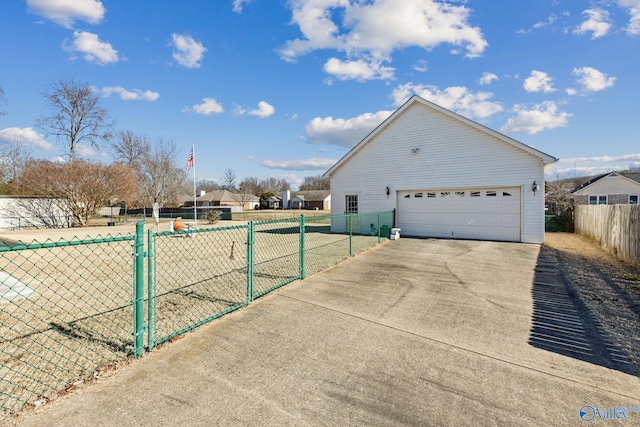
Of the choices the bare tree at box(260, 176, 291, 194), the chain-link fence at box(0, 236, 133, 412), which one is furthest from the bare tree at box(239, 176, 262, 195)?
the chain-link fence at box(0, 236, 133, 412)

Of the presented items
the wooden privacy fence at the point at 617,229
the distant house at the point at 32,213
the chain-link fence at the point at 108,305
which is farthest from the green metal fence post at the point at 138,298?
the distant house at the point at 32,213

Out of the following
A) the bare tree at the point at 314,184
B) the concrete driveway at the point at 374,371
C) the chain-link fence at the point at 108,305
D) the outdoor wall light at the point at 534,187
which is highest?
the bare tree at the point at 314,184

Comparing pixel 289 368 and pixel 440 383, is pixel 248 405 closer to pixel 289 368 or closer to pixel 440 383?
pixel 289 368

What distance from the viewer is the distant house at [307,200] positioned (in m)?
66.9

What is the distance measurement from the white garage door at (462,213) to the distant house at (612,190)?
20.6m

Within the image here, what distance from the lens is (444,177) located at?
13.6 m

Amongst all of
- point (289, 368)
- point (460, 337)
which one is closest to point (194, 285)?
point (289, 368)

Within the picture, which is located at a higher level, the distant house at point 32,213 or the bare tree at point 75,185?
the bare tree at point 75,185

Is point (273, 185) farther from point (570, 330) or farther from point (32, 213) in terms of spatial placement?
point (570, 330)

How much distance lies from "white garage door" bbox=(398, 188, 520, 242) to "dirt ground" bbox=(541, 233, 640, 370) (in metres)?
2.17

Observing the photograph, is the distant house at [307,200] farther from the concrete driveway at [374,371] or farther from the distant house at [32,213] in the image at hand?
the concrete driveway at [374,371]

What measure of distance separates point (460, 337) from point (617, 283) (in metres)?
5.28

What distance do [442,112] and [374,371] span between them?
13106mm

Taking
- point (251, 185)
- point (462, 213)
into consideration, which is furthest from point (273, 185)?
point (462, 213)
